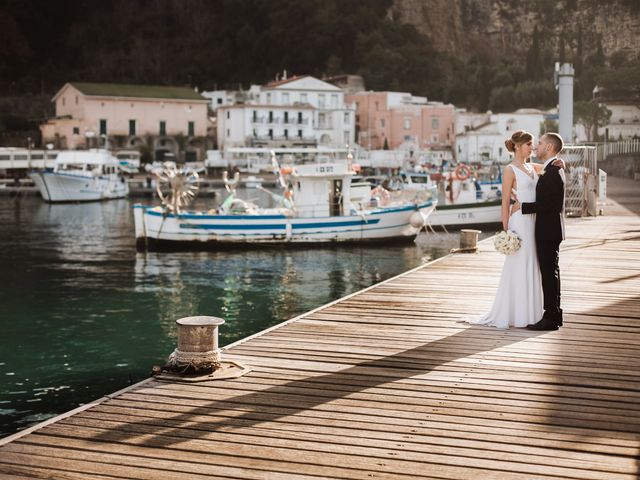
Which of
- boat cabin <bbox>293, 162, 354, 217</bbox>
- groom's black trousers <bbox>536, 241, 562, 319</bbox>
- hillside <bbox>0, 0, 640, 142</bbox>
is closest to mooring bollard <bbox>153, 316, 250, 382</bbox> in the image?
groom's black trousers <bbox>536, 241, 562, 319</bbox>

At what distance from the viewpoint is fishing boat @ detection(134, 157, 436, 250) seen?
2847cm

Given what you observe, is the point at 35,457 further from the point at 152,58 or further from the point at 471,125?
the point at 152,58

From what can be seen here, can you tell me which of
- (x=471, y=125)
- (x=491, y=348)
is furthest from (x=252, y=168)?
(x=491, y=348)

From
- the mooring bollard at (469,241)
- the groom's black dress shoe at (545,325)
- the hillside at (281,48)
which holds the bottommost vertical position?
the groom's black dress shoe at (545,325)

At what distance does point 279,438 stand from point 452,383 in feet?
5.69

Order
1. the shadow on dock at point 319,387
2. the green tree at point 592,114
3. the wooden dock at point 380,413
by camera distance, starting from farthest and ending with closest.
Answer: the green tree at point 592,114, the shadow on dock at point 319,387, the wooden dock at point 380,413

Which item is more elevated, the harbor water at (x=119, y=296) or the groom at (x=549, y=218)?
the groom at (x=549, y=218)

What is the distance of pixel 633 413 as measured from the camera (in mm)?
5703

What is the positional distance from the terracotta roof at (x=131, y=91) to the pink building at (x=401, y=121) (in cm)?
1893

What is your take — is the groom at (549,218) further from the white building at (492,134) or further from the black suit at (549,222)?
the white building at (492,134)

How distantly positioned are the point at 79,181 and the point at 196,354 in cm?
5037

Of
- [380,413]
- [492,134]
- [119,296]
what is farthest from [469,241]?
[492,134]

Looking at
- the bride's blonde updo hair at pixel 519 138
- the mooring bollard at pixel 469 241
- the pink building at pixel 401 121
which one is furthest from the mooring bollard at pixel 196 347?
the pink building at pixel 401 121

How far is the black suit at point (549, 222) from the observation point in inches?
320
